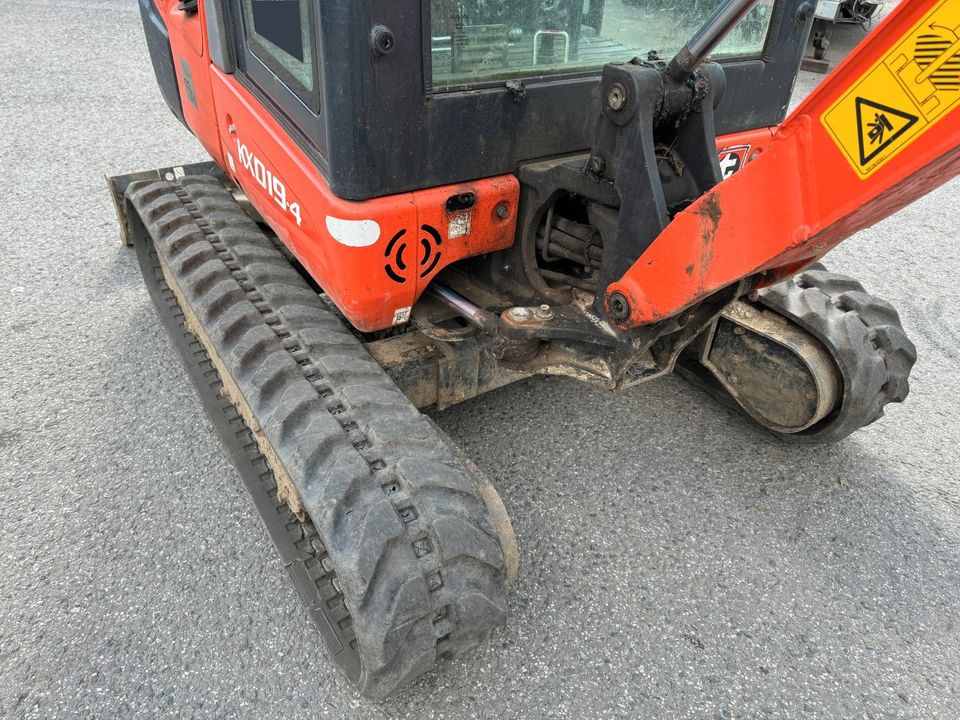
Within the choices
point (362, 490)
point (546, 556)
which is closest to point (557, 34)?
point (362, 490)

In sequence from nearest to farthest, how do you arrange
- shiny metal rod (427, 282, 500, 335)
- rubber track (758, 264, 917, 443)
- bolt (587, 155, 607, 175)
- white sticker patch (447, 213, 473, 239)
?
1. bolt (587, 155, 607, 175)
2. white sticker patch (447, 213, 473, 239)
3. shiny metal rod (427, 282, 500, 335)
4. rubber track (758, 264, 917, 443)

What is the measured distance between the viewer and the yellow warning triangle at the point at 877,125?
122cm

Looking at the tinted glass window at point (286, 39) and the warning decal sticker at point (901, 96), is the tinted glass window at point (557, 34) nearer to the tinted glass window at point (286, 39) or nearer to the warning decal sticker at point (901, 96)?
the tinted glass window at point (286, 39)

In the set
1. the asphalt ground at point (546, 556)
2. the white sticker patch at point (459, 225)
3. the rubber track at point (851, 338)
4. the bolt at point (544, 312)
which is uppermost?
the white sticker patch at point (459, 225)

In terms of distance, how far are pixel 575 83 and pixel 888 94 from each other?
0.95 meters

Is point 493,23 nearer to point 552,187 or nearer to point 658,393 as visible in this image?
point 552,187

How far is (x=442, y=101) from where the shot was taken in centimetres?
181

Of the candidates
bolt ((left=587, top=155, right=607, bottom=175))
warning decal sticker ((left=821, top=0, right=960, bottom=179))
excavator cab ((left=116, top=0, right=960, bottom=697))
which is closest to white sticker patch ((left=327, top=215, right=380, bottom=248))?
excavator cab ((left=116, top=0, right=960, bottom=697))

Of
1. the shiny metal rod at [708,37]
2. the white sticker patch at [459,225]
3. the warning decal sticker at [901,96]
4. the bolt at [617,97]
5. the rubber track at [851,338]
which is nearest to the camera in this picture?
the warning decal sticker at [901,96]

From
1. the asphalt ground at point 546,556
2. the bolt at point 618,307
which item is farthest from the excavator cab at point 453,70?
the asphalt ground at point 546,556

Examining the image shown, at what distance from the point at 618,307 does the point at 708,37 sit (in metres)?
0.70

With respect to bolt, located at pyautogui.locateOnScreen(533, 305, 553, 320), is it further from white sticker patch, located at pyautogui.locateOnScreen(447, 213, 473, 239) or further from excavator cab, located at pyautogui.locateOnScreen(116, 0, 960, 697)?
white sticker patch, located at pyautogui.locateOnScreen(447, 213, 473, 239)

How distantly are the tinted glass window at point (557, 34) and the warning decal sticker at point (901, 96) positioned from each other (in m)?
0.88

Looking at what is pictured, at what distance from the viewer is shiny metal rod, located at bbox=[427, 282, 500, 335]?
2188mm
